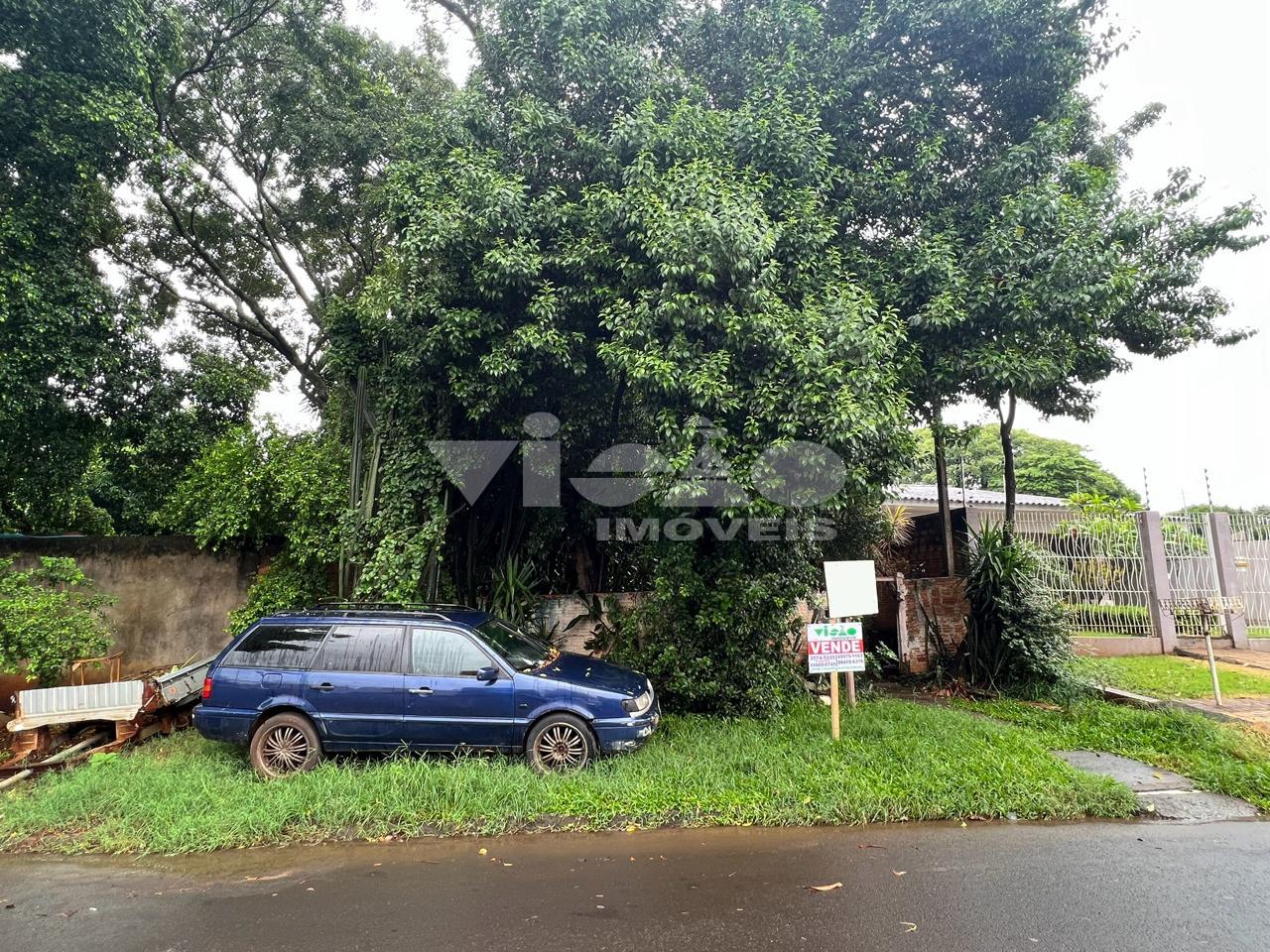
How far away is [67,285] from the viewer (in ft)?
25.4

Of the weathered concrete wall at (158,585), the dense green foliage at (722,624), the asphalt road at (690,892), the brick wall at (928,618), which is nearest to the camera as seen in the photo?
the asphalt road at (690,892)

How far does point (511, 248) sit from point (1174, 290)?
900 cm

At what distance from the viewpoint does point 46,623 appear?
6480 millimetres

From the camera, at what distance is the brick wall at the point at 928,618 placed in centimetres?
973

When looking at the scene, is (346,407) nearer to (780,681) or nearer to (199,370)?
(199,370)

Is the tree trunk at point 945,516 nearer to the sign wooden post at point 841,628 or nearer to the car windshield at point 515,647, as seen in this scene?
the sign wooden post at point 841,628

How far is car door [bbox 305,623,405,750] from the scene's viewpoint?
5523 mm

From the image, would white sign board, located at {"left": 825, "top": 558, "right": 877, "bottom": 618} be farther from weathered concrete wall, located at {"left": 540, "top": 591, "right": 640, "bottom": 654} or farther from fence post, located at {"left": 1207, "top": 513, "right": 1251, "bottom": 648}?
fence post, located at {"left": 1207, "top": 513, "right": 1251, "bottom": 648}

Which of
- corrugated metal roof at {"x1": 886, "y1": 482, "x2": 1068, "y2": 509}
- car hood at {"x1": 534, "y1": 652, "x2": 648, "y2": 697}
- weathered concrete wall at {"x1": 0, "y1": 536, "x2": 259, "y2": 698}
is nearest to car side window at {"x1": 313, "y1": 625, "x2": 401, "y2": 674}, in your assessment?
car hood at {"x1": 534, "y1": 652, "x2": 648, "y2": 697}

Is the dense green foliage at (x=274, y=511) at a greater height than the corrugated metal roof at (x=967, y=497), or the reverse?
the corrugated metal roof at (x=967, y=497)

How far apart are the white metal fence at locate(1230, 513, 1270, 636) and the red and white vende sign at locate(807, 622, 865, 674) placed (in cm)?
998

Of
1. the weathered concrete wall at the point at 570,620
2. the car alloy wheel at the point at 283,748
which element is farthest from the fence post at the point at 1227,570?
the car alloy wheel at the point at 283,748

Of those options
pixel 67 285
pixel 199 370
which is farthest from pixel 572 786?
pixel 199 370

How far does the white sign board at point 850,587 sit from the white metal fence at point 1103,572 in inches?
238
